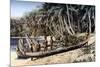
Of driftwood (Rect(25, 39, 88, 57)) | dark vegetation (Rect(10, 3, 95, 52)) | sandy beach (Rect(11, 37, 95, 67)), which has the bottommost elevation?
sandy beach (Rect(11, 37, 95, 67))

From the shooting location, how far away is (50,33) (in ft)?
6.57

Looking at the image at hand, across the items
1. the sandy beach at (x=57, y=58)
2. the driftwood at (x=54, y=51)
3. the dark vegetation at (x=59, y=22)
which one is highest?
the dark vegetation at (x=59, y=22)

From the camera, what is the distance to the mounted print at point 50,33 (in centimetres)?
189

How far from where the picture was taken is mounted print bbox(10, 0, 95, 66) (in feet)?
6.20

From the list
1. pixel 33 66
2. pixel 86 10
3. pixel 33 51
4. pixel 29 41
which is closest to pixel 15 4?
pixel 29 41

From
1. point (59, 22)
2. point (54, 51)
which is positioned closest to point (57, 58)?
point (54, 51)

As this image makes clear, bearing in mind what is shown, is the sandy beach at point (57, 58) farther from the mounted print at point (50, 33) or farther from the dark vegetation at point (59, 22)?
the dark vegetation at point (59, 22)

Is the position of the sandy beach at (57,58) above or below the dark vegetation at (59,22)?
below

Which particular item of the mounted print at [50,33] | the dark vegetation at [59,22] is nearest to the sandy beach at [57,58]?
the mounted print at [50,33]

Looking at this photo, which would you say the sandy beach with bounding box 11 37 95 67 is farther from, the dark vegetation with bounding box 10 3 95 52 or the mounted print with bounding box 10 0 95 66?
the dark vegetation with bounding box 10 3 95 52

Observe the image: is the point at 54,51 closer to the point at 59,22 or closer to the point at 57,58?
the point at 57,58

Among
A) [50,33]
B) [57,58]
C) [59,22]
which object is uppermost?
[59,22]

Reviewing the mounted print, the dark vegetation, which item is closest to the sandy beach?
the mounted print

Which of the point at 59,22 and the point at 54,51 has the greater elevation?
the point at 59,22
